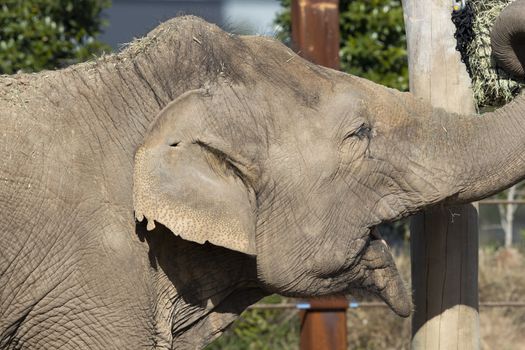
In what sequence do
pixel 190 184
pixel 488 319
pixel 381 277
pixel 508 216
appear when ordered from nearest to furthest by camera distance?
pixel 190 184
pixel 381 277
pixel 488 319
pixel 508 216

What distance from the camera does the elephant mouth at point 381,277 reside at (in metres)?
4.05

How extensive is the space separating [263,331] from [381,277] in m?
3.81

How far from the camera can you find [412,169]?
3.97 meters

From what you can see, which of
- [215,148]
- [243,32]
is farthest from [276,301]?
[215,148]

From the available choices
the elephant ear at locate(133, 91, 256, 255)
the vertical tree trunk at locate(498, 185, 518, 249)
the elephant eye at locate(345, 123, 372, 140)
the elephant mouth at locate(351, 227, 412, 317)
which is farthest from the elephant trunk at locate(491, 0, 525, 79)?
the vertical tree trunk at locate(498, 185, 518, 249)

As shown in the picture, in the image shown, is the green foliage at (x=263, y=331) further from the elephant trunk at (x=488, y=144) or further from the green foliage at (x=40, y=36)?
the elephant trunk at (x=488, y=144)

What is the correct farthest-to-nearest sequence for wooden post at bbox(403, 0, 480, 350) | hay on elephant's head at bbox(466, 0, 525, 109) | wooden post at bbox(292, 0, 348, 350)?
wooden post at bbox(292, 0, 348, 350)
wooden post at bbox(403, 0, 480, 350)
hay on elephant's head at bbox(466, 0, 525, 109)

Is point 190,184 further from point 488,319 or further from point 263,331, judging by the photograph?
point 488,319

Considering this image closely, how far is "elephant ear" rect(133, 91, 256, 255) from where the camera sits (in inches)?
143

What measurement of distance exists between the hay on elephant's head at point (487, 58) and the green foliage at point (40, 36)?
141 inches

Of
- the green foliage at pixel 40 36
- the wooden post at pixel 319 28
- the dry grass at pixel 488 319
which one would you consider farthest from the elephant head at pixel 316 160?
the dry grass at pixel 488 319

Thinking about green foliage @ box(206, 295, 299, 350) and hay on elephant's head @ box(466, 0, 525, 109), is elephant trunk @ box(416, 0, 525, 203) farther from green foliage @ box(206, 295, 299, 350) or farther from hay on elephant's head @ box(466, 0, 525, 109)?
green foliage @ box(206, 295, 299, 350)

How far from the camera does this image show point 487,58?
4234mm

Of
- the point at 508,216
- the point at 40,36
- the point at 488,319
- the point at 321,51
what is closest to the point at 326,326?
the point at 321,51
